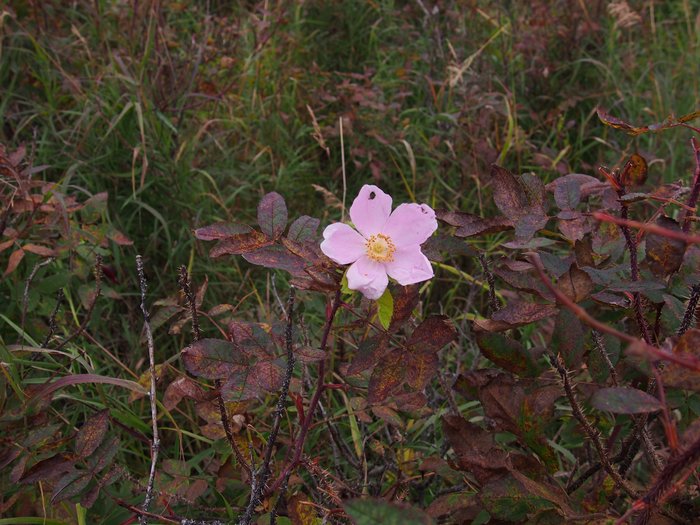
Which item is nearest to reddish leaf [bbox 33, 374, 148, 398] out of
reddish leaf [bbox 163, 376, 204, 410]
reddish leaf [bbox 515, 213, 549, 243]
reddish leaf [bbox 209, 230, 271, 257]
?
reddish leaf [bbox 163, 376, 204, 410]

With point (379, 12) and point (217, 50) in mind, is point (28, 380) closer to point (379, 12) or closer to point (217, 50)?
point (217, 50)

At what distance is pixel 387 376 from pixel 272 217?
0.31 m

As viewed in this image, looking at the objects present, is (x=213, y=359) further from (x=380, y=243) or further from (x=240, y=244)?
(x=380, y=243)

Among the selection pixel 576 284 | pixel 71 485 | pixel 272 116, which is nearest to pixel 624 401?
pixel 576 284

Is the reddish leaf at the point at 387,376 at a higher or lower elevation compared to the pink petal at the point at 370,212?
lower

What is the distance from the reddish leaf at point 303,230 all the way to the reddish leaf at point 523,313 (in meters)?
0.31

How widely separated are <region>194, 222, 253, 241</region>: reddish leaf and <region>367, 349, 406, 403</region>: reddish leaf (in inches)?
11.6

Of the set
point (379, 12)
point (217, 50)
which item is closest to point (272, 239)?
point (217, 50)

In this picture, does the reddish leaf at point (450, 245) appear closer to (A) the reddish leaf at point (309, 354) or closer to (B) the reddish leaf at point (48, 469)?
(A) the reddish leaf at point (309, 354)

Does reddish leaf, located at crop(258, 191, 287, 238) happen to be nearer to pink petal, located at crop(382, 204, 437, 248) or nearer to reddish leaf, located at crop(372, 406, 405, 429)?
pink petal, located at crop(382, 204, 437, 248)

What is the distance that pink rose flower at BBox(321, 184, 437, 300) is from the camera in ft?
3.36

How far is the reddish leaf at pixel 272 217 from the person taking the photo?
1130 millimetres

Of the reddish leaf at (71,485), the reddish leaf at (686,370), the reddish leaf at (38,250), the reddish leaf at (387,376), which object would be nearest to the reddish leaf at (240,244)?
the reddish leaf at (387,376)

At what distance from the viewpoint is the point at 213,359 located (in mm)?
1106
